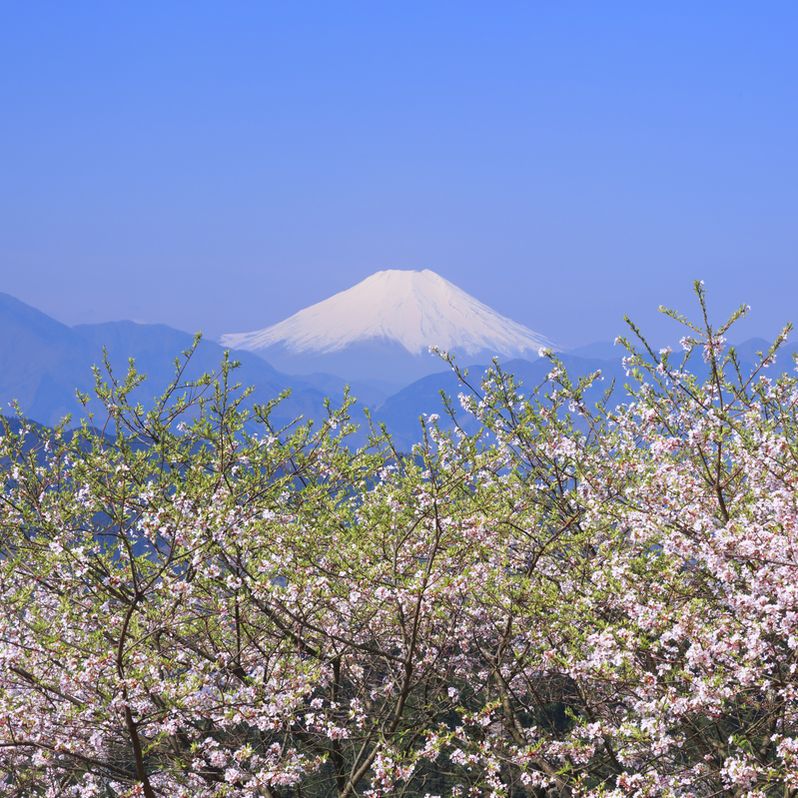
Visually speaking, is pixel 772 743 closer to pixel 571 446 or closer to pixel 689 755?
pixel 689 755

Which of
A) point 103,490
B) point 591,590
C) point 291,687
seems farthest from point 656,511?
point 103,490

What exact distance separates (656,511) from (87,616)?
5.89m

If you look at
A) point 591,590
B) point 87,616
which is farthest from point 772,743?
point 87,616

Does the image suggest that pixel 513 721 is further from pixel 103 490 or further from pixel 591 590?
pixel 103 490

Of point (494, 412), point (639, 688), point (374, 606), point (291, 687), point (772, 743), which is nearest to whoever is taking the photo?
point (639, 688)

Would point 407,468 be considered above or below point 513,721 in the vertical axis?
above

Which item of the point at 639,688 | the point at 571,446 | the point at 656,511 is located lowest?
the point at 639,688

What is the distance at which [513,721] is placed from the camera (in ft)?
35.1

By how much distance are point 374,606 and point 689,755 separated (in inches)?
198

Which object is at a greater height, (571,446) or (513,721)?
(571,446)

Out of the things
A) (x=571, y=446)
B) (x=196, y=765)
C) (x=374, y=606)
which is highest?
(x=571, y=446)

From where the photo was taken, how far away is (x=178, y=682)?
8445 mm

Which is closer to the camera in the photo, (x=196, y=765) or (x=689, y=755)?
(x=196, y=765)

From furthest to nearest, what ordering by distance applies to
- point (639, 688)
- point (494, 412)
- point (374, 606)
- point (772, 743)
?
point (494, 412)
point (772, 743)
point (374, 606)
point (639, 688)
